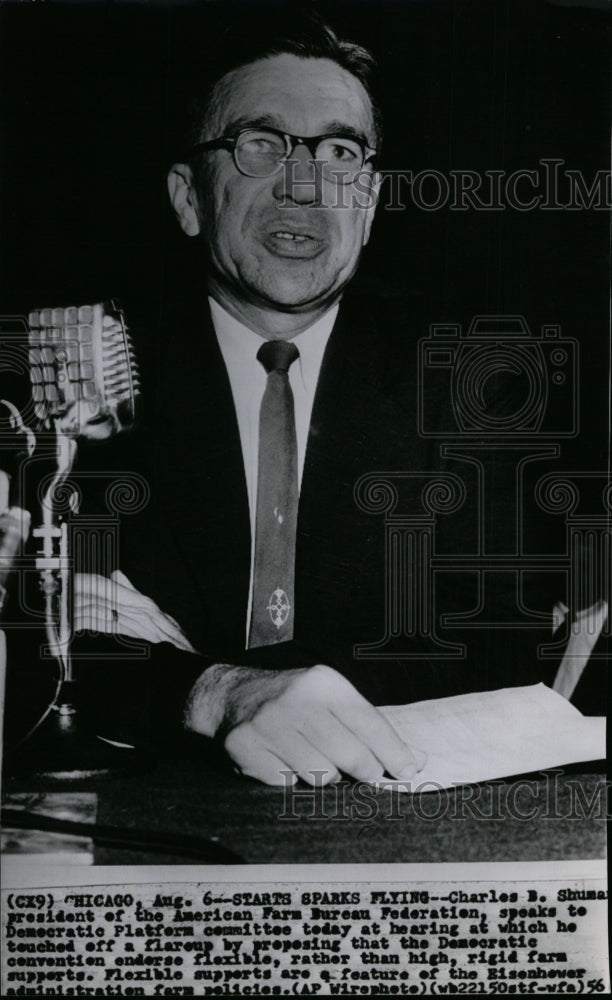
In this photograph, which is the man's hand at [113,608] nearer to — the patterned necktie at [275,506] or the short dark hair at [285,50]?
the patterned necktie at [275,506]

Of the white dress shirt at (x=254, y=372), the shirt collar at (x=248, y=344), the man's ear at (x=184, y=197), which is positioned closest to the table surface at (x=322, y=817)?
the white dress shirt at (x=254, y=372)

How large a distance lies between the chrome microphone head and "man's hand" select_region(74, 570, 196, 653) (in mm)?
311

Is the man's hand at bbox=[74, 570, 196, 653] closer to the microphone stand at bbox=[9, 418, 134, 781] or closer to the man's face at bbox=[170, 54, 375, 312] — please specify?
the microphone stand at bbox=[9, 418, 134, 781]

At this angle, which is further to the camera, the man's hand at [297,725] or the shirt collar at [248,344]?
the shirt collar at [248,344]

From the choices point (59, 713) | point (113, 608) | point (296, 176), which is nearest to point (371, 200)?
point (296, 176)

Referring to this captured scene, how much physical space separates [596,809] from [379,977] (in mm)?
552

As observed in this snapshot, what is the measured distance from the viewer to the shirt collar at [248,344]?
2.08 meters

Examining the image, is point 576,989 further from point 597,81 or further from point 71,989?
point 597,81

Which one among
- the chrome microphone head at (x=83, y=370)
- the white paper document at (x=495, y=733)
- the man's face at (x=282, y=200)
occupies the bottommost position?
the white paper document at (x=495, y=733)

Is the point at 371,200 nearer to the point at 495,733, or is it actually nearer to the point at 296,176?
the point at 296,176

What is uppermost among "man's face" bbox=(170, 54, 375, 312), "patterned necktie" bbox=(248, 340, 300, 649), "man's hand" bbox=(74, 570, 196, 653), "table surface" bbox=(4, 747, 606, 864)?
"man's face" bbox=(170, 54, 375, 312)

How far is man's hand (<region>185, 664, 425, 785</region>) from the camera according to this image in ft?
6.48

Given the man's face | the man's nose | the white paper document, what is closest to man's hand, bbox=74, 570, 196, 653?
the white paper document

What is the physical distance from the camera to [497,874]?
78.5 inches
